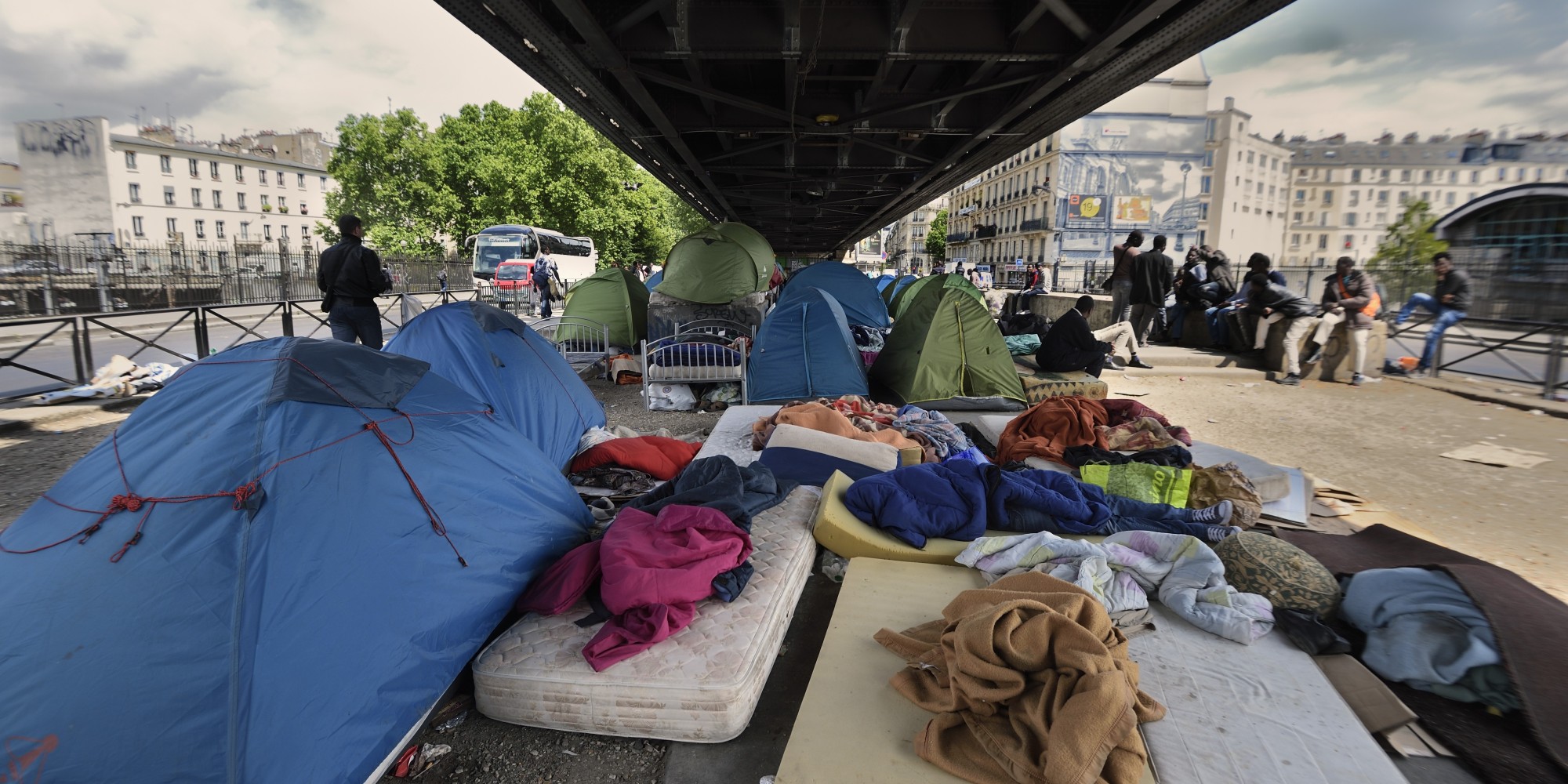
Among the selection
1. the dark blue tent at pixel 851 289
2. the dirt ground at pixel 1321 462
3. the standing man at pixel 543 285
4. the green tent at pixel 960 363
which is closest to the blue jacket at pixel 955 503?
the dirt ground at pixel 1321 462

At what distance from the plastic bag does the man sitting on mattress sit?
446cm

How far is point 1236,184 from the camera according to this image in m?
63.4

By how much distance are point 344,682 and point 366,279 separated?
260 inches

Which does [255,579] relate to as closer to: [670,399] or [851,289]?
[670,399]

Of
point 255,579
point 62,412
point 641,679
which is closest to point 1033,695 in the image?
point 641,679

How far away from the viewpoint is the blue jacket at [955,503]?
363 cm

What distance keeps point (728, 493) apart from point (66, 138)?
68376 millimetres

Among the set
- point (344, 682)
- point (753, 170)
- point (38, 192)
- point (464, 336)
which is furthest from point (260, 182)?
point (344, 682)

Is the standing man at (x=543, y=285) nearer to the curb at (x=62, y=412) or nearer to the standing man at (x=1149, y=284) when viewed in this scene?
the curb at (x=62, y=412)

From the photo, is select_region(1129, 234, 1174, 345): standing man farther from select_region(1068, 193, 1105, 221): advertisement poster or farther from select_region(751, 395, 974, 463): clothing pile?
select_region(1068, 193, 1105, 221): advertisement poster

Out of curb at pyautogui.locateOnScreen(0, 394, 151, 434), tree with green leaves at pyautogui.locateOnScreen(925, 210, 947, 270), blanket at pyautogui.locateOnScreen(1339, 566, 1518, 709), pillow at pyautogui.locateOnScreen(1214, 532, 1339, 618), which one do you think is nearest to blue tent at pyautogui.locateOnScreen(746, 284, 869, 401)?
pillow at pyautogui.locateOnScreen(1214, 532, 1339, 618)

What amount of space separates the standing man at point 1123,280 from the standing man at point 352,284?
421 inches

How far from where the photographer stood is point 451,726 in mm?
2650

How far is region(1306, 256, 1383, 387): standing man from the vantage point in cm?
916
